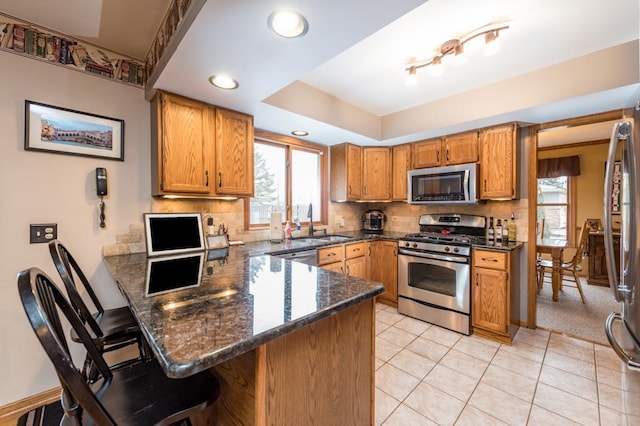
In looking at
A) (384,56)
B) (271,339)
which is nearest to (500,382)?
(271,339)

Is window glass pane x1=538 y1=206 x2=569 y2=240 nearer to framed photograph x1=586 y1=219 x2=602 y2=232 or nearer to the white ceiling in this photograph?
framed photograph x1=586 y1=219 x2=602 y2=232

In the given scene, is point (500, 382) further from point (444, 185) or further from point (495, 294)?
point (444, 185)

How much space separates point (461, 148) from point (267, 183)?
93.2 inches

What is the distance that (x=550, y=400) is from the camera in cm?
181

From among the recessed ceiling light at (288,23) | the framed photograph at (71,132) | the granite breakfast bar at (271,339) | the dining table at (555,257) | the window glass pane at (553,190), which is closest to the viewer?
the granite breakfast bar at (271,339)

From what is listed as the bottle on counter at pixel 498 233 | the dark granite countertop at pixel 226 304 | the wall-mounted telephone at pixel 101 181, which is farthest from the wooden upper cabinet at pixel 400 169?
the wall-mounted telephone at pixel 101 181

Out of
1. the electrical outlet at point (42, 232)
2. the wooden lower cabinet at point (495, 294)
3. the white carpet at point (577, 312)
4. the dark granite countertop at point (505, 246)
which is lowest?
the white carpet at point (577, 312)

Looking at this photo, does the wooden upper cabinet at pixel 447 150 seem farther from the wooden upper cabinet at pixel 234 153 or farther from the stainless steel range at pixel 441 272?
the wooden upper cabinet at pixel 234 153

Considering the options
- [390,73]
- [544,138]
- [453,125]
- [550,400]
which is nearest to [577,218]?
[544,138]

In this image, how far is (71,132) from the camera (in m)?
1.89


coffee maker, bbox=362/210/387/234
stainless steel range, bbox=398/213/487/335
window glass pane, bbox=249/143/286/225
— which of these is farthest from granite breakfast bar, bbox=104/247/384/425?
coffee maker, bbox=362/210/387/234

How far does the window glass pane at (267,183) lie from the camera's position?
122 inches

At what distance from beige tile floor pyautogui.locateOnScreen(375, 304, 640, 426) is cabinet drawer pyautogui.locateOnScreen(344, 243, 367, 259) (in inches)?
36.7

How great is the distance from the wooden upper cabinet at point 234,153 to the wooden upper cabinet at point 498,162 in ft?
8.43
